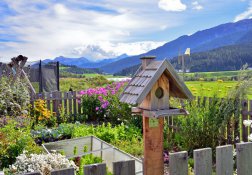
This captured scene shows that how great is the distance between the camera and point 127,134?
7.17 metres

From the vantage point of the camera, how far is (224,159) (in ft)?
7.41

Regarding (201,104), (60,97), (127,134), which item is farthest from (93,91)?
(201,104)

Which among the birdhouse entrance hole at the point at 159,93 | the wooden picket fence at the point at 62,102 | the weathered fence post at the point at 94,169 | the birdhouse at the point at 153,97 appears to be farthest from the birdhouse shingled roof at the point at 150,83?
the wooden picket fence at the point at 62,102

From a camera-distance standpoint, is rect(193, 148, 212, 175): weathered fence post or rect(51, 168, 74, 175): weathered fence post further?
rect(193, 148, 212, 175): weathered fence post

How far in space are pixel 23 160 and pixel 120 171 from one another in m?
2.27

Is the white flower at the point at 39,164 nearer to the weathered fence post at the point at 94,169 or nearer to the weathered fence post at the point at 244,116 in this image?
the weathered fence post at the point at 94,169

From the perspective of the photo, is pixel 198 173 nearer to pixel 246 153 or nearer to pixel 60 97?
pixel 246 153

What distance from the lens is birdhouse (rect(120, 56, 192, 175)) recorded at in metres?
2.76

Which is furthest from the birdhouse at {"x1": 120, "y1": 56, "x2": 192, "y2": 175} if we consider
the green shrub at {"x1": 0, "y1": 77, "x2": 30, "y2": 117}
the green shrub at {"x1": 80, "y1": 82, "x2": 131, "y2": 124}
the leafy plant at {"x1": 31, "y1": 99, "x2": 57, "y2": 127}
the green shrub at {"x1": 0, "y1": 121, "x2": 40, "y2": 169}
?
the leafy plant at {"x1": 31, "y1": 99, "x2": 57, "y2": 127}

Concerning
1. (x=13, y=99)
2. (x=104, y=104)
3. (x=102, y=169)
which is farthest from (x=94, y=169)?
(x=104, y=104)

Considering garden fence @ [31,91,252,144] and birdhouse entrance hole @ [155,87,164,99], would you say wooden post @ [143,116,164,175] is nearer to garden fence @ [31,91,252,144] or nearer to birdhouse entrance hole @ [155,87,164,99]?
birdhouse entrance hole @ [155,87,164,99]

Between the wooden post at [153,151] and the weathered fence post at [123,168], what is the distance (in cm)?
75

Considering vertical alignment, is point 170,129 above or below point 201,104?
below

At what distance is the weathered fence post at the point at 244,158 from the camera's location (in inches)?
93.4
